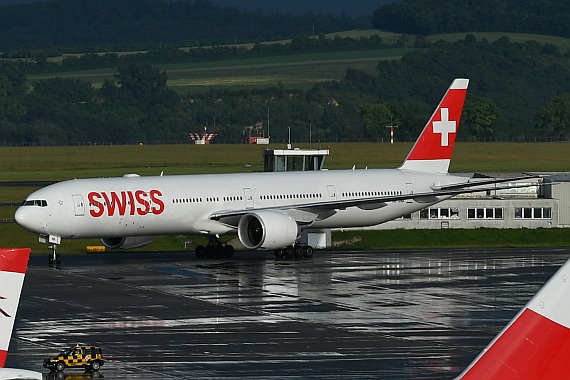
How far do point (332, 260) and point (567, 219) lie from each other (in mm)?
19917

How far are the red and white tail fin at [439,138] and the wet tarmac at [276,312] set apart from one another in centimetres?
531

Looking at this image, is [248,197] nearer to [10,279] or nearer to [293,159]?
[293,159]

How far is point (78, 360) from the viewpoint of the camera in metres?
25.6

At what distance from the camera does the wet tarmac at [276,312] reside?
27.4 metres

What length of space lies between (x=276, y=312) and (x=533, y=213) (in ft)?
114

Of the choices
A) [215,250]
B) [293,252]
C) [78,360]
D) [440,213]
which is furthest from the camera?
[440,213]

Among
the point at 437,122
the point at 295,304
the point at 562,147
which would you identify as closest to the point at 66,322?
the point at 295,304

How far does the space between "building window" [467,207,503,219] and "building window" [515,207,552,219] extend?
949 millimetres

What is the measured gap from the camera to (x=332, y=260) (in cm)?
5362

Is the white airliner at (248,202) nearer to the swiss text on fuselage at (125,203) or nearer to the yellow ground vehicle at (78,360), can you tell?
the swiss text on fuselage at (125,203)

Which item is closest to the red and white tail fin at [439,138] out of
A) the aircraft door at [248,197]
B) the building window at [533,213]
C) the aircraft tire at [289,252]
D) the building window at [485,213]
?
the building window at [485,213]

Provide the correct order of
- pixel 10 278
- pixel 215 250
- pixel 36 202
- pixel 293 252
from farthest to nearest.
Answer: pixel 215 250
pixel 293 252
pixel 36 202
pixel 10 278

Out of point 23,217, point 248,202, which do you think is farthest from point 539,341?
point 248,202

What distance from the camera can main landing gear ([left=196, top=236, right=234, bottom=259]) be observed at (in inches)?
2149
